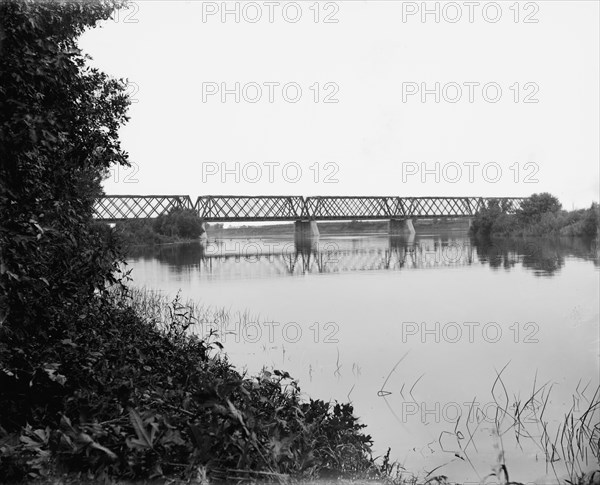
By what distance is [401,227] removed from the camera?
130 meters

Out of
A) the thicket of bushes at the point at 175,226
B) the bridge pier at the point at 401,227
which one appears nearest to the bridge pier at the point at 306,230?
the bridge pier at the point at 401,227

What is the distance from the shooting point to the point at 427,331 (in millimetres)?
14617

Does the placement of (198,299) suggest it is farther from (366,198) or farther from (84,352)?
(366,198)

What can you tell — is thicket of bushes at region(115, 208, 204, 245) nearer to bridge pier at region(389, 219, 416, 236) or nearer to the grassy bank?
bridge pier at region(389, 219, 416, 236)

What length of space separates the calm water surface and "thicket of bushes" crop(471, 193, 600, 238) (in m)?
42.1

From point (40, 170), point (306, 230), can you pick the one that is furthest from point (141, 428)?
point (306, 230)

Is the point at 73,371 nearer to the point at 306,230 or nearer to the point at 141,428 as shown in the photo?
the point at 141,428

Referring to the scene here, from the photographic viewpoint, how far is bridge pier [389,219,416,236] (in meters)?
126

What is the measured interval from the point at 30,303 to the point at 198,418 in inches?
74.5

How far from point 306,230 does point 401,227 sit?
1075 inches

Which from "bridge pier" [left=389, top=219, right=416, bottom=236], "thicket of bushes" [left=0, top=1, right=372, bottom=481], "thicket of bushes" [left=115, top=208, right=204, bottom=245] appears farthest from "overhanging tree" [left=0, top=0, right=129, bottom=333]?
"bridge pier" [left=389, top=219, right=416, bottom=236]

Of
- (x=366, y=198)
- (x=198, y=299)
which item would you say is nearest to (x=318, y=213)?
(x=366, y=198)

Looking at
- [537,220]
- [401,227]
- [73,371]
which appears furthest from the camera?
[401,227]

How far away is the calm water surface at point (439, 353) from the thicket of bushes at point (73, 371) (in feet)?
9.46
